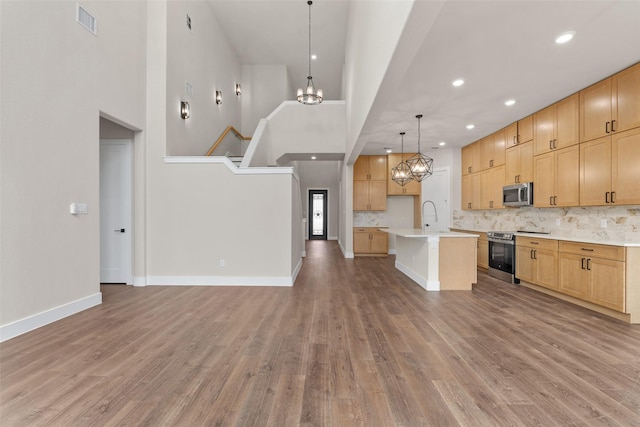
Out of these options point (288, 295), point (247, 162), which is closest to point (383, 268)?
point (288, 295)

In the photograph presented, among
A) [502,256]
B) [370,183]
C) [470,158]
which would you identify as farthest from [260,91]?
[502,256]

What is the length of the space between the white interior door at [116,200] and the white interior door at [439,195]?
23.7 feet

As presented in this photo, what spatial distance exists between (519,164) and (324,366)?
5315 millimetres

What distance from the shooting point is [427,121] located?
554cm

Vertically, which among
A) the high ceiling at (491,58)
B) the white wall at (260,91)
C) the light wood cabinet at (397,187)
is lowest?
the light wood cabinet at (397,187)

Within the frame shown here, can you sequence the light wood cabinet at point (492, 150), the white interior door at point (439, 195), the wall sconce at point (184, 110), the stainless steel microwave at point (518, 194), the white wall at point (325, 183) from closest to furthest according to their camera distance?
the stainless steel microwave at point (518, 194) < the wall sconce at point (184, 110) < the light wood cabinet at point (492, 150) < the white interior door at point (439, 195) < the white wall at point (325, 183)

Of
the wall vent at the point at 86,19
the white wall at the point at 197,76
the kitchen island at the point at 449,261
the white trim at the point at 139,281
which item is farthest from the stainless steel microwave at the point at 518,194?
the wall vent at the point at 86,19

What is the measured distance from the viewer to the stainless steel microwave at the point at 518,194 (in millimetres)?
5277

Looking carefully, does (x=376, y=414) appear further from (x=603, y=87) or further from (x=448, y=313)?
(x=603, y=87)

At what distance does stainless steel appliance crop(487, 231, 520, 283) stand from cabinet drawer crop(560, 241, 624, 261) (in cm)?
108

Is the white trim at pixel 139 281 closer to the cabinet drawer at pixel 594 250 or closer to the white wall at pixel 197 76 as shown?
the white wall at pixel 197 76

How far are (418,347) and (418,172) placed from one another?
13.0 ft

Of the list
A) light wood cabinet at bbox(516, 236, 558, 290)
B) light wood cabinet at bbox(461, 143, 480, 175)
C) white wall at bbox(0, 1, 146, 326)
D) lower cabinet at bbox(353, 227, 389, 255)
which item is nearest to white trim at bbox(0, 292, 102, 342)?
white wall at bbox(0, 1, 146, 326)

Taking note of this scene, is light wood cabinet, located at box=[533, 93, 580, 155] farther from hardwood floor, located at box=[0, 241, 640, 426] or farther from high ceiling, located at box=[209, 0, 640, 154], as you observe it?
hardwood floor, located at box=[0, 241, 640, 426]
